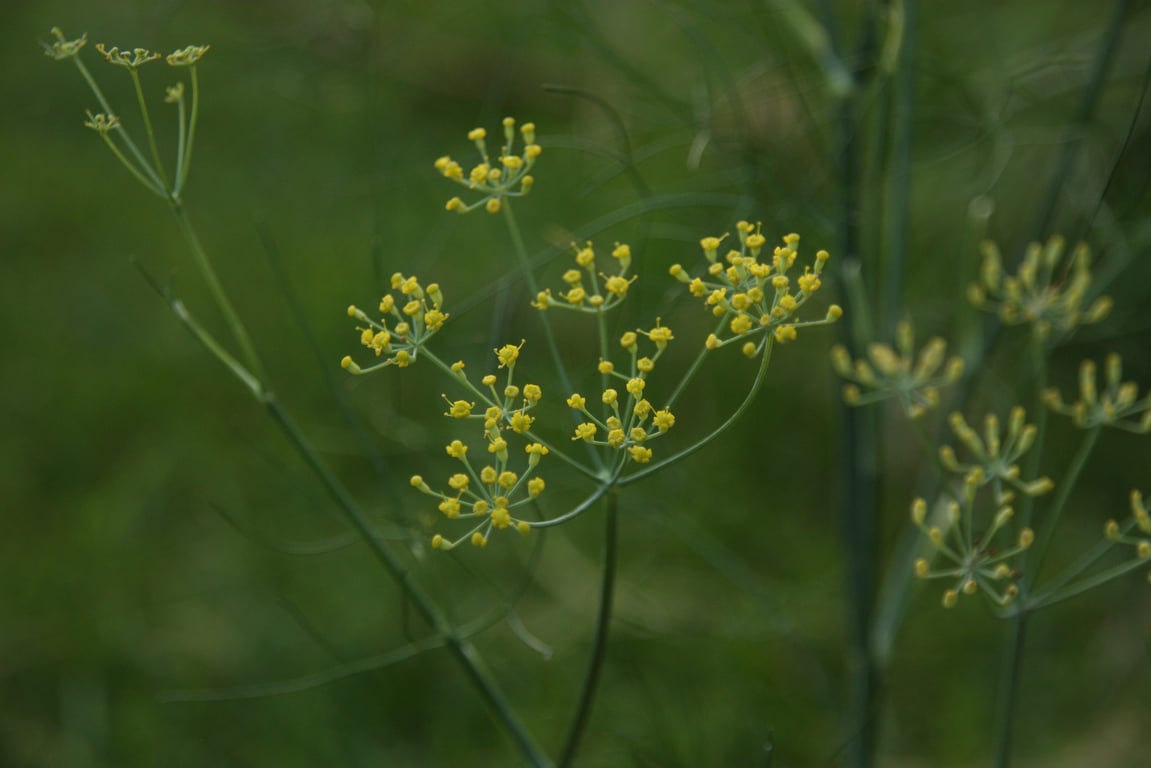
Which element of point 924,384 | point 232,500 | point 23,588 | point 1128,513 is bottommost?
point 23,588

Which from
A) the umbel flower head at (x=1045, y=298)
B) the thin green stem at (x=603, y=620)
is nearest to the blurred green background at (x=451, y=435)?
the umbel flower head at (x=1045, y=298)

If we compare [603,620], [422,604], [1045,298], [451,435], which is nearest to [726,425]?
[603,620]

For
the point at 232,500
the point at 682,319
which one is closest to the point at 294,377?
the point at 232,500

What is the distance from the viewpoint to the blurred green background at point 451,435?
4.72 feet

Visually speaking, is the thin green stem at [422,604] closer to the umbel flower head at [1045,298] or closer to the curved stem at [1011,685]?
the curved stem at [1011,685]

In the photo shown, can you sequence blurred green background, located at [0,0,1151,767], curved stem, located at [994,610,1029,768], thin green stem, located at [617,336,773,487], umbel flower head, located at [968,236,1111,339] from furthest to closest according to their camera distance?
blurred green background, located at [0,0,1151,767] → umbel flower head, located at [968,236,1111,339] → curved stem, located at [994,610,1029,768] → thin green stem, located at [617,336,773,487]

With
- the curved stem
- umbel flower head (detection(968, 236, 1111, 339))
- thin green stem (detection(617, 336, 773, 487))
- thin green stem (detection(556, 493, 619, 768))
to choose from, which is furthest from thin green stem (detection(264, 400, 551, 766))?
umbel flower head (detection(968, 236, 1111, 339))

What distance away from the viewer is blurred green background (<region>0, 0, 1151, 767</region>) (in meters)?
1.44

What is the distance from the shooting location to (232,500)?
1842 millimetres

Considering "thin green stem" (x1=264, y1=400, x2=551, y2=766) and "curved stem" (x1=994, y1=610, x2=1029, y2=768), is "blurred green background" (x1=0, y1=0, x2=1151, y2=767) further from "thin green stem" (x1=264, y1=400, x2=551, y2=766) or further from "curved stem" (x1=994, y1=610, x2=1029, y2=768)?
"curved stem" (x1=994, y1=610, x2=1029, y2=768)

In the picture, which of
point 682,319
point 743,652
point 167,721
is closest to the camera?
point 167,721

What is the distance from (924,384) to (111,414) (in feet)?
5.04

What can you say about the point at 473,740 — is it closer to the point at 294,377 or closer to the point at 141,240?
the point at 294,377

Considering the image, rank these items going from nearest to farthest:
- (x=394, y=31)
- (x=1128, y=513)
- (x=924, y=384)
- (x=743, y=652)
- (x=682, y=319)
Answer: (x=924, y=384), (x=743, y=652), (x=1128, y=513), (x=682, y=319), (x=394, y=31)
